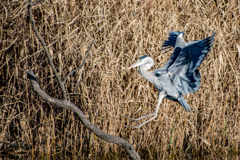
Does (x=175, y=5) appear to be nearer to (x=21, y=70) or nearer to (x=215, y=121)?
(x=215, y=121)

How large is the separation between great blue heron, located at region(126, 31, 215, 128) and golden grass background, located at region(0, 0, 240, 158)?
491 millimetres

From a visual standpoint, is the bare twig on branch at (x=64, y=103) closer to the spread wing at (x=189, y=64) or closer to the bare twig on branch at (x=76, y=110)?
the bare twig on branch at (x=76, y=110)

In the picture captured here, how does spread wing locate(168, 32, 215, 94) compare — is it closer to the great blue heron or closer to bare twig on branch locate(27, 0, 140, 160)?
the great blue heron

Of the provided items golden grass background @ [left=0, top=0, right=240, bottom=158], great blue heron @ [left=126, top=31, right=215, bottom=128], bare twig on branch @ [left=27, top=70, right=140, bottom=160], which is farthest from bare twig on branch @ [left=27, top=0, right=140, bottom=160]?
golden grass background @ [left=0, top=0, right=240, bottom=158]

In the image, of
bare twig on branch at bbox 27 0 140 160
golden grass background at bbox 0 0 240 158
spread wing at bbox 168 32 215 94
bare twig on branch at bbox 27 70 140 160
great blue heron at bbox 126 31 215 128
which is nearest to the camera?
bare twig on branch at bbox 27 0 140 160

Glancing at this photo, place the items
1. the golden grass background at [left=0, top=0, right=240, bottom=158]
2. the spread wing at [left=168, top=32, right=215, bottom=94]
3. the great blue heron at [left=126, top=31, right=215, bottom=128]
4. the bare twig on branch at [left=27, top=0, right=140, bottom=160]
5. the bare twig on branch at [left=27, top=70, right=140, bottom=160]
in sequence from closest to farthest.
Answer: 1. the bare twig on branch at [left=27, top=0, right=140, bottom=160]
2. the bare twig on branch at [left=27, top=70, right=140, bottom=160]
3. the spread wing at [left=168, top=32, right=215, bottom=94]
4. the great blue heron at [left=126, top=31, right=215, bottom=128]
5. the golden grass background at [left=0, top=0, right=240, bottom=158]

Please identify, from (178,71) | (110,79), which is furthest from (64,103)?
(110,79)

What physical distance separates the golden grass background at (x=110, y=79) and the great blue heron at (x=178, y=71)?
491 millimetres

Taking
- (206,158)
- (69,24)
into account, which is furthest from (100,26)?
(206,158)

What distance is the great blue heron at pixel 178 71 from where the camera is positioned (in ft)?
8.79

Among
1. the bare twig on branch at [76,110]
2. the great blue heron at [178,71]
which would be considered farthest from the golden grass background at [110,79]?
the bare twig on branch at [76,110]

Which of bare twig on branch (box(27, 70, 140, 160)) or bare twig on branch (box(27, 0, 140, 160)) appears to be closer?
bare twig on branch (box(27, 0, 140, 160))

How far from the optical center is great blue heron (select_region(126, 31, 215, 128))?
105 inches

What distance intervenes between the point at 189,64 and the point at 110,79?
104 centimetres
